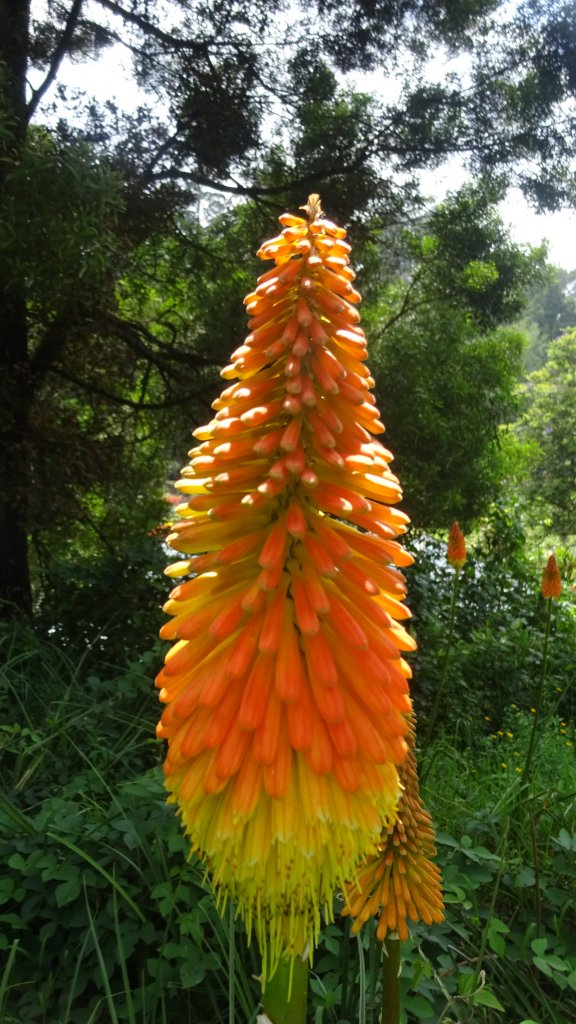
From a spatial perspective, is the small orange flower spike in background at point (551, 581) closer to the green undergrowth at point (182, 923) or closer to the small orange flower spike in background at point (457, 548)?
the small orange flower spike in background at point (457, 548)

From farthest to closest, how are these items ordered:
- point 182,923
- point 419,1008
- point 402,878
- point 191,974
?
point 182,923 → point 191,974 → point 419,1008 → point 402,878

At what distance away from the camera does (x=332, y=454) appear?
1.06 meters

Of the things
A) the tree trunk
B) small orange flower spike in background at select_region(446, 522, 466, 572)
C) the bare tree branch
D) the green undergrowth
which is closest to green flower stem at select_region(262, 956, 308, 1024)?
the green undergrowth

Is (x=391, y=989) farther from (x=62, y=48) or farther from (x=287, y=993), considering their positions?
(x=62, y=48)

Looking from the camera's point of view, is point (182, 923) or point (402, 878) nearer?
point (402, 878)

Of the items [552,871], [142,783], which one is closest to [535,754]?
[552,871]

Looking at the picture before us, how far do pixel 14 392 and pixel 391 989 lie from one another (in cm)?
456

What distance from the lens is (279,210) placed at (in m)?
5.30

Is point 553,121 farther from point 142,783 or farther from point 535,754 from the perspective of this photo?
point 142,783

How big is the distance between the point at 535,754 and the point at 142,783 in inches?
95.0

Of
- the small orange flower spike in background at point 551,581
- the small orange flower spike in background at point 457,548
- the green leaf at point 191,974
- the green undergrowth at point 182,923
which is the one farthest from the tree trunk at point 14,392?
the green leaf at point 191,974

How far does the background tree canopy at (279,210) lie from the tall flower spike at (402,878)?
3651 mm

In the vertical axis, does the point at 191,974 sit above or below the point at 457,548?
below

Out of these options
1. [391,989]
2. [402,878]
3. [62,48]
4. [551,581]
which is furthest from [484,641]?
[62,48]
